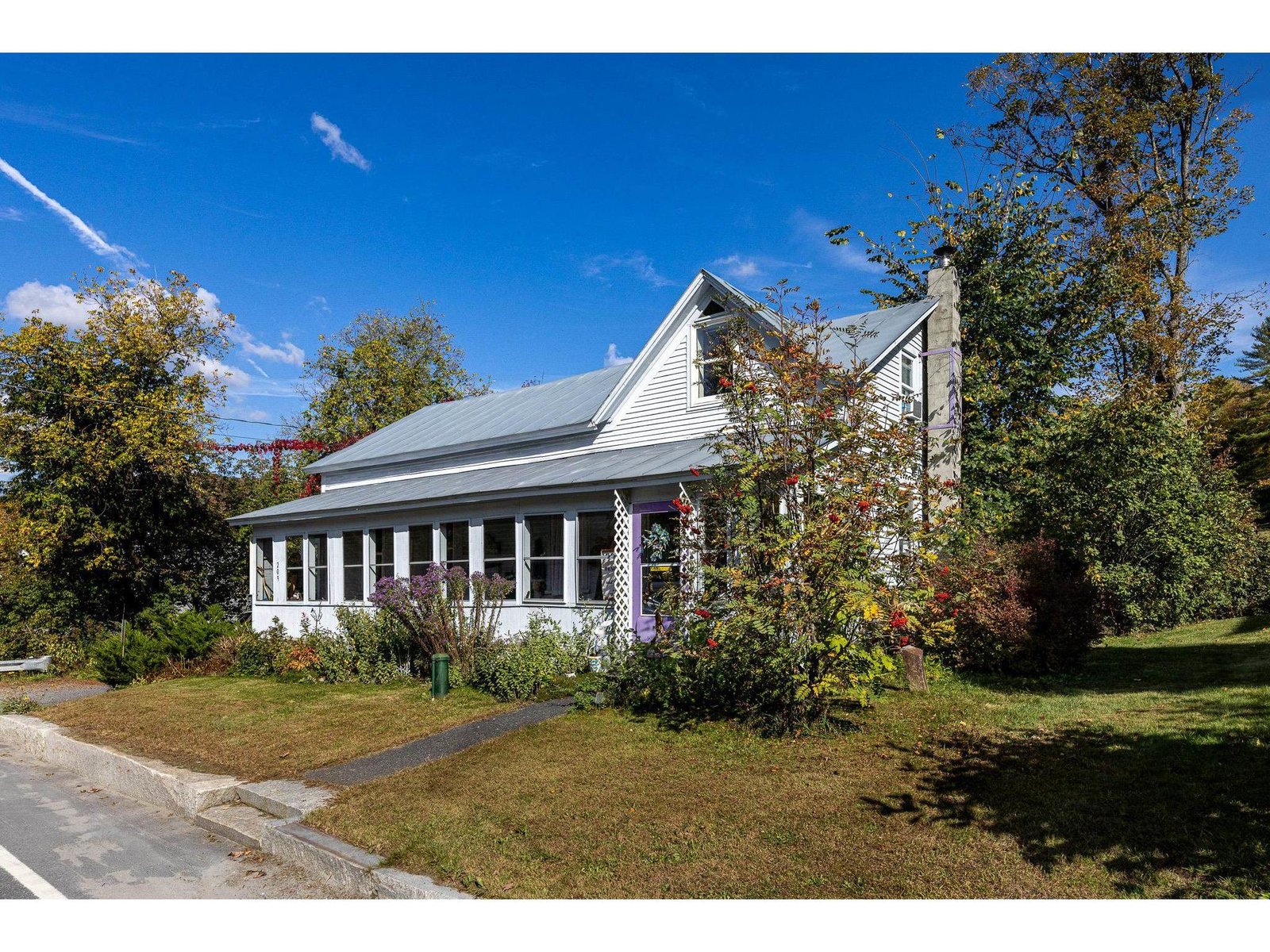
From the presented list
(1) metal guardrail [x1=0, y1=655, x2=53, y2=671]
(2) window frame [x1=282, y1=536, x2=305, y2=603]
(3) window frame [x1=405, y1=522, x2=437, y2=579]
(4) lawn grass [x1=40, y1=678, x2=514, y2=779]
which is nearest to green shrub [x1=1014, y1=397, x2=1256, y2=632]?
(4) lawn grass [x1=40, y1=678, x2=514, y2=779]

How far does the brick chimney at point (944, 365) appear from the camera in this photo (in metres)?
16.1

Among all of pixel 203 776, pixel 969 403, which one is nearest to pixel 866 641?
pixel 203 776

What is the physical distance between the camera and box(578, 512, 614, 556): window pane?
1483 centimetres

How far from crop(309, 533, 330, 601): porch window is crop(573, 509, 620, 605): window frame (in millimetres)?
7879

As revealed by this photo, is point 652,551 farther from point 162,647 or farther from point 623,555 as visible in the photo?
point 162,647

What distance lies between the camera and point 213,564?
75.2 ft

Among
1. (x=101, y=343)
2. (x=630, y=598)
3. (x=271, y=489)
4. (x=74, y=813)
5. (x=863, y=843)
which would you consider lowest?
(x=74, y=813)

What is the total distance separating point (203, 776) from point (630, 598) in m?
6.80

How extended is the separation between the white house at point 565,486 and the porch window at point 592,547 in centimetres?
3

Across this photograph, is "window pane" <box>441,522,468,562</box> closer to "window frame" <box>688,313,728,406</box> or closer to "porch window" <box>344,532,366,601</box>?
"porch window" <box>344,532,366,601</box>

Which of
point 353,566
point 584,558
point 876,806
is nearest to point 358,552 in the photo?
point 353,566

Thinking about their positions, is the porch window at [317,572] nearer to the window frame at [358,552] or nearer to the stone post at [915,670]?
the window frame at [358,552]

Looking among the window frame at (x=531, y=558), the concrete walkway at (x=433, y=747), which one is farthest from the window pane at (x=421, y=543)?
the concrete walkway at (x=433, y=747)

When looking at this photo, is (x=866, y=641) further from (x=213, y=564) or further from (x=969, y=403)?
(x=213, y=564)
